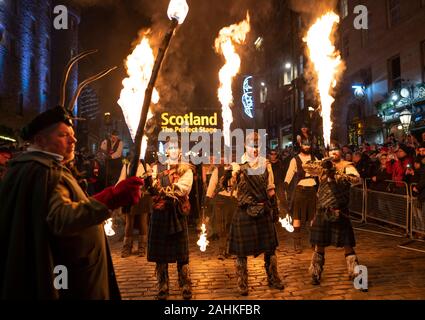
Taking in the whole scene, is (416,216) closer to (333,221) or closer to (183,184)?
(333,221)

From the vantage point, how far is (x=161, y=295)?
4914 millimetres

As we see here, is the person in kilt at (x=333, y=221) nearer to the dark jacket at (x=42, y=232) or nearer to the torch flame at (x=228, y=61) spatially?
the dark jacket at (x=42, y=232)

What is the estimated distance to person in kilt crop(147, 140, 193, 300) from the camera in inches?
193

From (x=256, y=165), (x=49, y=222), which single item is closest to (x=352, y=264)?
(x=256, y=165)

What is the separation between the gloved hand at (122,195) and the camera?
2516mm

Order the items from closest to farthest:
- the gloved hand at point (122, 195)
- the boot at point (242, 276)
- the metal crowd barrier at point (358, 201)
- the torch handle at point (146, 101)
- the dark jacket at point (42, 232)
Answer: the dark jacket at point (42, 232) → the gloved hand at point (122, 195) → the torch handle at point (146, 101) → the boot at point (242, 276) → the metal crowd barrier at point (358, 201)

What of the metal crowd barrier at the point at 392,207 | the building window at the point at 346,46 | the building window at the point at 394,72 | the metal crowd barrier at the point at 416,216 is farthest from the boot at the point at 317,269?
the building window at the point at 346,46

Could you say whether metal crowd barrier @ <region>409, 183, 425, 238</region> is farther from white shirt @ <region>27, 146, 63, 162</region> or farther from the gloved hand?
white shirt @ <region>27, 146, 63, 162</region>

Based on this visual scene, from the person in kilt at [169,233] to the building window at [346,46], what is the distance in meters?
22.4

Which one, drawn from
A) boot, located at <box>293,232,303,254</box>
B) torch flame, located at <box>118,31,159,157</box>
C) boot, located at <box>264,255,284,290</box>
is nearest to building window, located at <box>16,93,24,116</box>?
torch flame, located at <box>118,31,159,157</box>

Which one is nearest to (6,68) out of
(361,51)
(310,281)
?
Answer: (361,51)

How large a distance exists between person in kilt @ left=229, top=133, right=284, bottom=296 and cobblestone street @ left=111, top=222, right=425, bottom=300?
0.32 meters

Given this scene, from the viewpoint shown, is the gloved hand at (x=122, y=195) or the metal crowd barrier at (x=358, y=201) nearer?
the gloved hand at (x=122, y=195)
